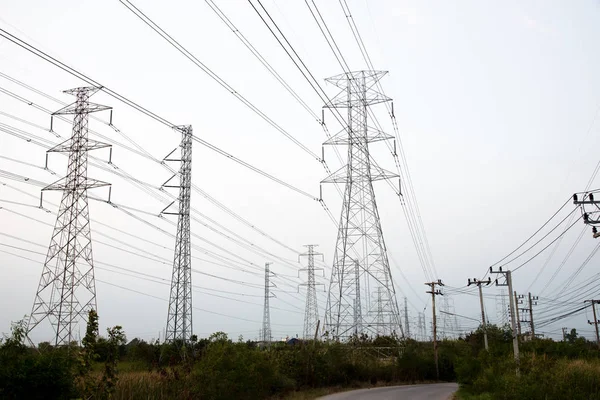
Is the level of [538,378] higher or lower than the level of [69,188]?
lower

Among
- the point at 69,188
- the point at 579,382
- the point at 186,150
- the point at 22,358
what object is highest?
the point at 186,150

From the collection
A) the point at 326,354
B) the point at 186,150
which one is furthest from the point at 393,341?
the point at 186,150

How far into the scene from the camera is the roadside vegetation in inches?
577

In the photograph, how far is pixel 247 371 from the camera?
75.9 ft

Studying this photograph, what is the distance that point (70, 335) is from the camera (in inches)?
1033

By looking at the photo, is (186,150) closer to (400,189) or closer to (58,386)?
(400,189)

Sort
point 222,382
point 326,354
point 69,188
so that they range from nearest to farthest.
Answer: point 222,382 → point 69,188 → point 326,354

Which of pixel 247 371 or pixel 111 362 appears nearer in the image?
pixel 111 362

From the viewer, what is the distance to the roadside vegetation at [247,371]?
48.1ft

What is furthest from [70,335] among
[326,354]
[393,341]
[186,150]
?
[393,341]

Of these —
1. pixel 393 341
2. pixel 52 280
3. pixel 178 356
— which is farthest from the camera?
pixel 393 341

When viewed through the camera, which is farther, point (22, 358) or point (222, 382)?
point (222, 382)

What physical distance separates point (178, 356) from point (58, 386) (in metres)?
17.7

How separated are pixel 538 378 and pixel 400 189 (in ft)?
60.4
